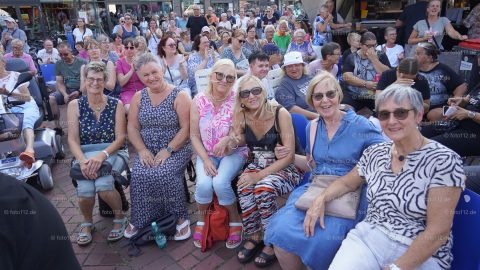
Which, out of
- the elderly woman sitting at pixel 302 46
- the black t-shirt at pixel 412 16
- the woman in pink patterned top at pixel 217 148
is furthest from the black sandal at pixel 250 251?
the black t-shirt at pixel 412 16

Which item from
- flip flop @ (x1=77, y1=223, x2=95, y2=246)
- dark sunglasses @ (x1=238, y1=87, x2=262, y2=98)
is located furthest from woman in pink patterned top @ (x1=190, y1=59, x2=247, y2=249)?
flip flop @ (x1=77, y1=223, x2=95, y2=246)

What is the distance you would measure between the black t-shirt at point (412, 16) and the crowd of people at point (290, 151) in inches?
61.7

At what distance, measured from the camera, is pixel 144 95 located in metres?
3.30

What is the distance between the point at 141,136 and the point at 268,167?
1.27m

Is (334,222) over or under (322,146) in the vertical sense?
under

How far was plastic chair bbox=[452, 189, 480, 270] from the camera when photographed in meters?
1.65

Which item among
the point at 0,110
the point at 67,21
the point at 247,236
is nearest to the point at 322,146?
the point at 247,236

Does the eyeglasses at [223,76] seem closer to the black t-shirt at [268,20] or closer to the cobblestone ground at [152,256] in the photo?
the cobblestone ground at [152,256]

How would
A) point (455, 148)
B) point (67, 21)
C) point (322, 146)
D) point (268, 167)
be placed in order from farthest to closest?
point (67, 21) → point (455, 148) → point (268, 167) → point (322, 146)

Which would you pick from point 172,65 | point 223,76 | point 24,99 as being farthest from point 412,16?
point 24,99

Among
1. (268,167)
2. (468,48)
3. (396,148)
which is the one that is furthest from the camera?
(468,48)

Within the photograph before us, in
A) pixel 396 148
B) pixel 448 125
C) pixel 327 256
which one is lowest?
pixel 327 256

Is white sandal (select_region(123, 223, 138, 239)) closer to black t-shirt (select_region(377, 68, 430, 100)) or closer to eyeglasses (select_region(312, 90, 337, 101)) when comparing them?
eyeglasses (select_region(312, 90, 337, 101))

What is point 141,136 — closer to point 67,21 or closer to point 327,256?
point 327,256
